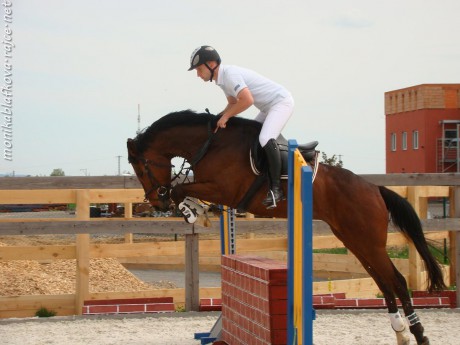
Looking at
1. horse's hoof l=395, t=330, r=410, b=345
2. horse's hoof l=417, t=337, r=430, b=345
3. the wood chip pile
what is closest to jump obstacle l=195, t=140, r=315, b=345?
horse's hoof l=395, t=330, r=410, b=345

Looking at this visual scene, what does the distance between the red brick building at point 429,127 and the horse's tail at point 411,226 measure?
3655 cm

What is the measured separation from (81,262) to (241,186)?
2.66m

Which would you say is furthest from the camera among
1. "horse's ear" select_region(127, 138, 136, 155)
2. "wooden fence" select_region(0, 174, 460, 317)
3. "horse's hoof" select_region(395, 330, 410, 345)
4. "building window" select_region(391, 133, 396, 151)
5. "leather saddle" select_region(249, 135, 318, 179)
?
"building window" select_region(391, 133, 396, 151)

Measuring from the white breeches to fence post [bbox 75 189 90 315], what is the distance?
2.66m

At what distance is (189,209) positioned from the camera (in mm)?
6156

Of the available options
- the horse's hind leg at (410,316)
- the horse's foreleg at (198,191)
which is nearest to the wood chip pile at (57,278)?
the horse's foreleg at (198,191)

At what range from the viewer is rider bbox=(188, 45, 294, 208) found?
5953 millimetres

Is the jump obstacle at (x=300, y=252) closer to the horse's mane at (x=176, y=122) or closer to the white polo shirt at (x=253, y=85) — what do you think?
the white polo shirt at (x=253, y=85)

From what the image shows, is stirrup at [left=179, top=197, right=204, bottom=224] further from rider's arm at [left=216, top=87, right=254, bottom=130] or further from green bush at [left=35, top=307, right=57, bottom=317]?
green bush at [left=35, top=307, right=57, bottom=317]

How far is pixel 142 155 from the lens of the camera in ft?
21.1

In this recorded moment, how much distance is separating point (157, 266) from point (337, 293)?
20.8ft

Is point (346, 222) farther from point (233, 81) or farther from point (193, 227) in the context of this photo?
point (193, 227)

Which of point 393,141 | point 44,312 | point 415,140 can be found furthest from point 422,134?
point 44,312

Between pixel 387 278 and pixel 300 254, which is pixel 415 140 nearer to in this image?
pixel 387 278
